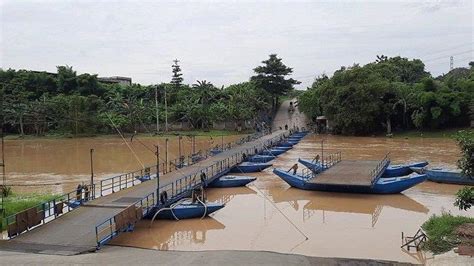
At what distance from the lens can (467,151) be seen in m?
12.1

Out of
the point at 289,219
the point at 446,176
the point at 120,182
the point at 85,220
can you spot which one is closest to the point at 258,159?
the point at 446,176

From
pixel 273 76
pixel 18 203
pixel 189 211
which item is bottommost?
pixel 189 211

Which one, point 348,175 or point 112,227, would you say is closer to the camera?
point 112,227

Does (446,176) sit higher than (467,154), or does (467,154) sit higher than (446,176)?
(467,154)

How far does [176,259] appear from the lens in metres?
11.6

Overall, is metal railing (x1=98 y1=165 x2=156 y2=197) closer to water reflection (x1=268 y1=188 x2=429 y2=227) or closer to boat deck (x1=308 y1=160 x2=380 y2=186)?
water reflection (x1=268 y1=188 x2=429 y2=227)

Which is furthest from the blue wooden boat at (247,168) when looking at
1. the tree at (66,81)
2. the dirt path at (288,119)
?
the tree at (66,81)

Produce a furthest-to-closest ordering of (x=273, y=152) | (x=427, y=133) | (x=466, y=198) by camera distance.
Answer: (x=427, y=133)
(x=273, y=152)
(x=466, y=198)

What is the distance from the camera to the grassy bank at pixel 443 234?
12.9 m

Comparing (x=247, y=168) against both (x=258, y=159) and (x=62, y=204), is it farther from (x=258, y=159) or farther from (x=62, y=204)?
(x=62, y=204)

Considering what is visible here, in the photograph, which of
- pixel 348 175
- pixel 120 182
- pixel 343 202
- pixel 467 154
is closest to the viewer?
pixel 467 154

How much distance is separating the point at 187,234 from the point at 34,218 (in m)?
5.05

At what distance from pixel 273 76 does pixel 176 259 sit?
61226 millimetres

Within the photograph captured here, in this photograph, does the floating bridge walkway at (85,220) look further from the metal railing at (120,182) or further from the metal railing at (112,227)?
the metal railing at (120,182)
